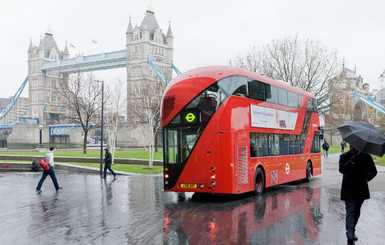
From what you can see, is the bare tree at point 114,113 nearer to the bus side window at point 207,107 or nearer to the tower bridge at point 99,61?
the bus side window at point 207,107

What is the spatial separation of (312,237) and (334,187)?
9004mm

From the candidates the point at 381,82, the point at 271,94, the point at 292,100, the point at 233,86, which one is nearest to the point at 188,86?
the point at 233,86

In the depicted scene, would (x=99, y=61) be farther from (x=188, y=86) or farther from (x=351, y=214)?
(x=351, y=214)

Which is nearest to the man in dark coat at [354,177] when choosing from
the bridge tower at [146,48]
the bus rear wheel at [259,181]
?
the bus rear wheel at [259,181]

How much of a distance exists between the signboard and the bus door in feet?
2.66

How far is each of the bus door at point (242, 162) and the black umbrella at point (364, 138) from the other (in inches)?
201

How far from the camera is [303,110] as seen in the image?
1650 centimetres

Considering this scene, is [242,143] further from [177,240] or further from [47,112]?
[47,112]

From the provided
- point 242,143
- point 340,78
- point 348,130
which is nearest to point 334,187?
point 242,143

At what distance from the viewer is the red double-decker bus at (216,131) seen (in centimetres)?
1116

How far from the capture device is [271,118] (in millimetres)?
13570

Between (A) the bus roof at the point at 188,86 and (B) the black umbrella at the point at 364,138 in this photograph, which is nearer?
(B) the black umbrella at the point at 364,138

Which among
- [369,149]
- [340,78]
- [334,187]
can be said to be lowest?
[334,187]

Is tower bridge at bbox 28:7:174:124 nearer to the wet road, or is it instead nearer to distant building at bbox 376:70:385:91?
the wet road
